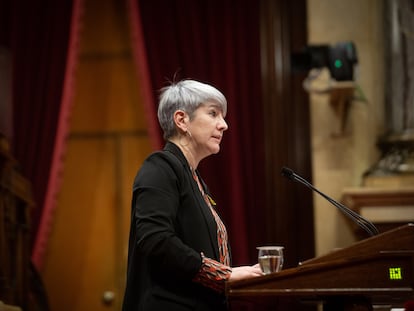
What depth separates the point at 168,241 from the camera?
1925 millimetres

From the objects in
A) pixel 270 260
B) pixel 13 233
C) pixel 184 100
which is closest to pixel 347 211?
pixel 270 260

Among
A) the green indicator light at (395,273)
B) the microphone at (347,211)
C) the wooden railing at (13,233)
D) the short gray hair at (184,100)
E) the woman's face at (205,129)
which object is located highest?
the short gray hair at (184,100)

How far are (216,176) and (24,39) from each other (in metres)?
1.52

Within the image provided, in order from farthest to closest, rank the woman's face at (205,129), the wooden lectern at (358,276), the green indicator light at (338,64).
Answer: the green indicator light at (338,64) < the woman's face at (205,129) < the wooden lectern at (358,276)

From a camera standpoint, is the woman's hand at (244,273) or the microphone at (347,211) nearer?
the woman's hand at (244,273)

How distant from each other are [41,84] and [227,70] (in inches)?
46.8

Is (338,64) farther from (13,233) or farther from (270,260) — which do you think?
(270,260)

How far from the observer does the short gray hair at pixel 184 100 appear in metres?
2.27

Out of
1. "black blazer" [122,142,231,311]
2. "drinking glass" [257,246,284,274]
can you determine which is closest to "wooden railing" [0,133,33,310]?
"black blazer" [122,142,231,311]

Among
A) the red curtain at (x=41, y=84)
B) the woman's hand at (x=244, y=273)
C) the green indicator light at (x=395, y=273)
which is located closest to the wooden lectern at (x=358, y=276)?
the green indicator light at (x=395, y=273)

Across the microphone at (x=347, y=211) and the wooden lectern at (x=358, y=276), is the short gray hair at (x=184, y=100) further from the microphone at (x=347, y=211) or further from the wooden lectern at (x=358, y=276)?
the wooden lectern at (x=358, y=276)

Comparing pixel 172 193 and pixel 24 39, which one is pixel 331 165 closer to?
pixel 24 39

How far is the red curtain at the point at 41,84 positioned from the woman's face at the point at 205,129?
2.36 meters

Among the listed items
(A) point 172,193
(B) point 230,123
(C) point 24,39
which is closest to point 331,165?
(B) point 230,123
